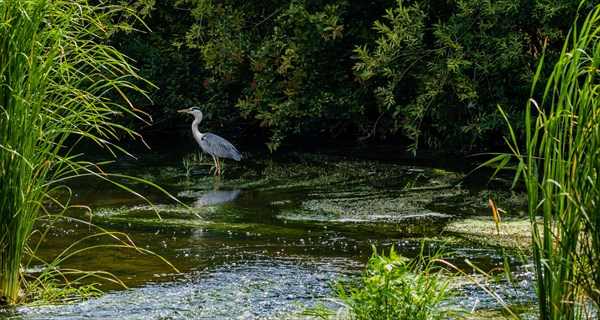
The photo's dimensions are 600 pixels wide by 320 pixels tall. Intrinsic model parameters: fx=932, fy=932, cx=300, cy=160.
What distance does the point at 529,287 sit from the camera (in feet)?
20.6

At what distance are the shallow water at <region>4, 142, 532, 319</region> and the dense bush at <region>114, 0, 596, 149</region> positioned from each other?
80 cm

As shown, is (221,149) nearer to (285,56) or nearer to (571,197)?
(285,56)

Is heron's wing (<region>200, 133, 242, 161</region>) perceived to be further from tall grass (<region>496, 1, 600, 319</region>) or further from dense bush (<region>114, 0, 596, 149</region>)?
tall grass (<region>496, 1, 600, 319</region>)

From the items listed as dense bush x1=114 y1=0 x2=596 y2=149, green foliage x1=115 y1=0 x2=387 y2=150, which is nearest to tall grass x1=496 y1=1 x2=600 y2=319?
dense bush x1=114 y1=0 x2=596 y2=149

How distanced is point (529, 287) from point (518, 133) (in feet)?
22.6

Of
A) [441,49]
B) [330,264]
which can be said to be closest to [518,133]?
[441,49]

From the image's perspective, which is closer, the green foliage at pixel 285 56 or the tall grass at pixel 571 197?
the tall grass at pixel 571 197

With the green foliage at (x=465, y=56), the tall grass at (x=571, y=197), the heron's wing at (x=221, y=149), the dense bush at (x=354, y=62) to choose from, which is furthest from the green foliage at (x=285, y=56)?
the tall grass at (x=571, y=197)

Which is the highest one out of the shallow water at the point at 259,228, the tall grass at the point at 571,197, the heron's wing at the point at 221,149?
the tall grass at the point at 571,197

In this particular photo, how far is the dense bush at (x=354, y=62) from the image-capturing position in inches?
462

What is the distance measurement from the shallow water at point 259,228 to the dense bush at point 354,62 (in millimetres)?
804

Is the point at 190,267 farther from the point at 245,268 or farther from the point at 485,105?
the point at 485,105

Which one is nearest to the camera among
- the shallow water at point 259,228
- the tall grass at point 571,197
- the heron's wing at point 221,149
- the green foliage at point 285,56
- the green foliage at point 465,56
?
the tall grass at point 571,197

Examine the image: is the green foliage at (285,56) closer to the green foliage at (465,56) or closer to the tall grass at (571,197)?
the green foliage at (465,56)
